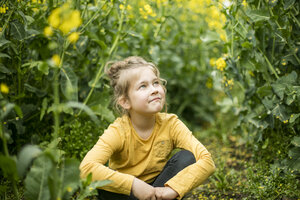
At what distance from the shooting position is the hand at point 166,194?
5.76 ft

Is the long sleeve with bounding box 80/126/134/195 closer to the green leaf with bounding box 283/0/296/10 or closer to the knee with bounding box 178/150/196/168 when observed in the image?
the knee with bounding box 178/150/196/168

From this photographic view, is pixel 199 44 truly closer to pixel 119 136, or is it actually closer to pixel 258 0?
pixel 258 0

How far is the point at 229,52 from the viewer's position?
274 cm

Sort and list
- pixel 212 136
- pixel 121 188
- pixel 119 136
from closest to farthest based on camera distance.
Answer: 1. pixel 121 188
2. pixel 119 136
3. pixel 212 136

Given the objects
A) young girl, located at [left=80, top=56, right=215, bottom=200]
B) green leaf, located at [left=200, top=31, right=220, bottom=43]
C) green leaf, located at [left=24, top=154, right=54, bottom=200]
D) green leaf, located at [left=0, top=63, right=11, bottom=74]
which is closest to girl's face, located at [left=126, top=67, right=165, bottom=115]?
young girl, located at [left=80, top=56, right=215, bottom=200]


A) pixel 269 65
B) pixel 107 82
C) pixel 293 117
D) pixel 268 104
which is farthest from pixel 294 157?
pixel 107 82

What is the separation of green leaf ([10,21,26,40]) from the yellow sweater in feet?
2.87

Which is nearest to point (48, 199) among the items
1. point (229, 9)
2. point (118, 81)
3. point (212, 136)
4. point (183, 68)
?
point (118, 81)

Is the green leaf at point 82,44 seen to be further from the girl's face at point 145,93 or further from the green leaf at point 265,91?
the green leaf at point 265,91

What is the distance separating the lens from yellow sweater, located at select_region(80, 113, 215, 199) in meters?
1.80

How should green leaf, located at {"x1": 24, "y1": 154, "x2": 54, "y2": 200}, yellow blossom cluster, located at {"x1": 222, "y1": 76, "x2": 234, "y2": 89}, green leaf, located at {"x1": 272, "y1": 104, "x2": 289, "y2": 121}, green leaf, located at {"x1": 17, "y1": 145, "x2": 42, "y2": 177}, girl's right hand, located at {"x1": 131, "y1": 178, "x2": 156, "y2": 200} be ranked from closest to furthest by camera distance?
Result: green leaf, located at {"x1": 17, "y1": 145, "x2": 42, "y2": 177} < green leaf, located at {"x1": 24, "y1": 154, "x2": 54, "y2": 200} < girl's right hand, located at {"x1": 131, "y1": 178, "x2": 156, "y2": 200} < green leaf, located at {"x1": 272, "y1": 104, "x2": 289, "y2": 121} < yellow blossom cluster, located at {"x1": 222, "y1": 76, "x2": 234, "y2": 89}

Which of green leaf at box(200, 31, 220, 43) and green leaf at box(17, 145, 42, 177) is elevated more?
green leaf at box(200, 31, 220, 43)

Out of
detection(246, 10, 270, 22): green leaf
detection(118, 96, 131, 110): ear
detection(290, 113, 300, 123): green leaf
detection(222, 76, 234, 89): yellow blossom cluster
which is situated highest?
detection(246, 10, 270, 22): green leaf

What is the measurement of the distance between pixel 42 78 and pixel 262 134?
1925 millimetres
